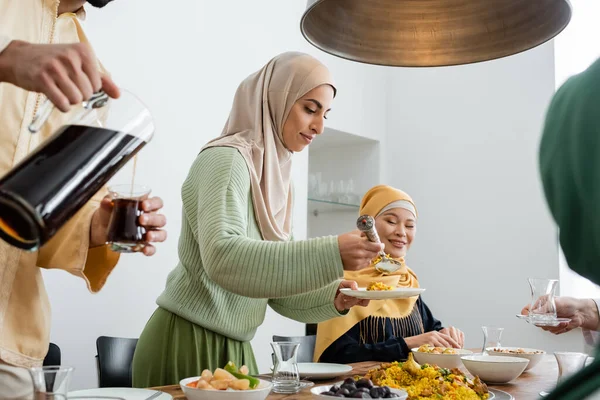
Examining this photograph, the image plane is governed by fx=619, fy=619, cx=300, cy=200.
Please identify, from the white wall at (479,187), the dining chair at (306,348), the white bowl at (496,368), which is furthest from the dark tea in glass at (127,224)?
the white wall at (479,187)

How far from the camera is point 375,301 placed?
8.63 feet

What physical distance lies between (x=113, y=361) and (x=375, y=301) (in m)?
1.15

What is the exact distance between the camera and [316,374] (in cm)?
169

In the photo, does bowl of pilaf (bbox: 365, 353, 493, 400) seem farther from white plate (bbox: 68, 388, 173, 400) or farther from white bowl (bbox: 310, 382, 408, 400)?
white plate (bbox: 68, 388, 173, 400)

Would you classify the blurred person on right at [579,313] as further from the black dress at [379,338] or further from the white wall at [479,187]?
the white wall at [479,187]

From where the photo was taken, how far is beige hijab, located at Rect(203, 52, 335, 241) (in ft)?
5.88

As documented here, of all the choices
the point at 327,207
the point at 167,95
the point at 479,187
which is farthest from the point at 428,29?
the point at 327,207

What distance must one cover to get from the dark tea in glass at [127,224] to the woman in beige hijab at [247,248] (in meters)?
0.40

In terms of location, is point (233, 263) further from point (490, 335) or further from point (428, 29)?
point (490, 335)

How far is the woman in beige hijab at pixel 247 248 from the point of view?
1.43 metres

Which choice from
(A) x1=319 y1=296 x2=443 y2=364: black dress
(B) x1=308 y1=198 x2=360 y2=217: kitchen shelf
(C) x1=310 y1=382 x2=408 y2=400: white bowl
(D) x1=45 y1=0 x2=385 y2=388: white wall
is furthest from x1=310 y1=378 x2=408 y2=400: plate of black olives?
(B) x1=308 y1=198 x2=360 y2=217: kitchen shelf

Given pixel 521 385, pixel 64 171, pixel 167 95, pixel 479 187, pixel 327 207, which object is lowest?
pixel 521 385

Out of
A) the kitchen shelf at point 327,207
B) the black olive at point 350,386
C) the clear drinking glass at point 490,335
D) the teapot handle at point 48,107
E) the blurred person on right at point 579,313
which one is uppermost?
the kitchen shelf at point 327,207

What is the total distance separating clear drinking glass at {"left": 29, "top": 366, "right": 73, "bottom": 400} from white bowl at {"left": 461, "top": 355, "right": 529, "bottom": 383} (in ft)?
3.82
